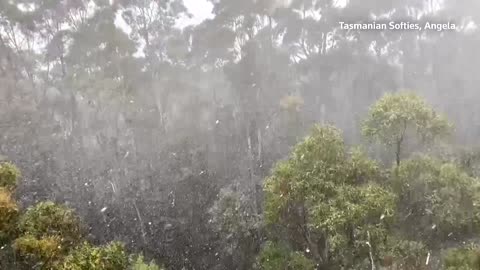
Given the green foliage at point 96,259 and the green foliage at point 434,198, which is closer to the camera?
the green foliage at point 96,259

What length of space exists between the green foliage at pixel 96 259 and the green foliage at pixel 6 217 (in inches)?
85.0

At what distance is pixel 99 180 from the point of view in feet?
87.1

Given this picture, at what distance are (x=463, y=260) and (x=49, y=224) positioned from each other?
38.5ft

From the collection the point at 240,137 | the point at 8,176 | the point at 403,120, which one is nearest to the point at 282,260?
the point at 403,120

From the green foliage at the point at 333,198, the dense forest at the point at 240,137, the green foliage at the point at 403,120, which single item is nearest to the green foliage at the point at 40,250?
the dense forest at the point at 240,137

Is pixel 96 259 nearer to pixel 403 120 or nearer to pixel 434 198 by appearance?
pixel 403 120

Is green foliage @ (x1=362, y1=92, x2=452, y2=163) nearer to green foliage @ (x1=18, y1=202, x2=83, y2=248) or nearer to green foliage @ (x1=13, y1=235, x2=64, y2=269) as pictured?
green foliage @ (x1=18, y1=202, x2=83, y2=248)

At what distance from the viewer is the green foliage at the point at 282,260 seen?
16.0 m

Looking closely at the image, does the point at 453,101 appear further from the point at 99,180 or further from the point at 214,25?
the point at 99,180

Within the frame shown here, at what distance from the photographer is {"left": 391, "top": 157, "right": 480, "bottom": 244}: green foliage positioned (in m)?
15.4

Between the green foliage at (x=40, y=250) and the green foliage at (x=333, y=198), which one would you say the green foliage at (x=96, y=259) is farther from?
the green foliage at (x=333, y=198)

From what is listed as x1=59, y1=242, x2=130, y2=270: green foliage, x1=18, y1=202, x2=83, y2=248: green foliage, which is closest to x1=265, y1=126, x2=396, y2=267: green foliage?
x1=59, y1=242, x2=130, y2=270: green foliage

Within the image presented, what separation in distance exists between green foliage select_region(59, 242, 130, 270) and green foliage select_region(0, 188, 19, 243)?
2160mm

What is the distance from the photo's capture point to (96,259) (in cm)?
1148
